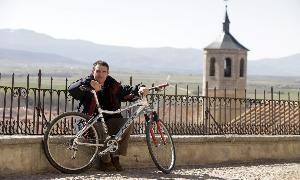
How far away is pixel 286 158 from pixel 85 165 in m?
5.10

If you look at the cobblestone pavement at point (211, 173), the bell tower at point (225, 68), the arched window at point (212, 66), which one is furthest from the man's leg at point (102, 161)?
the arched window at point (212, 66)

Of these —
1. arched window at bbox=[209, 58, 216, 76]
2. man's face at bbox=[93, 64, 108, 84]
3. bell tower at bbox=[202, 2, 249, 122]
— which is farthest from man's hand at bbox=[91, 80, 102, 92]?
arched window at bbox=[209, 58, 216, 76]

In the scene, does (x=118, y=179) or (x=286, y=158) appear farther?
(x=286, y=158)

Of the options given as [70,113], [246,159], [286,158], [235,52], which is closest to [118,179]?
[70,113]

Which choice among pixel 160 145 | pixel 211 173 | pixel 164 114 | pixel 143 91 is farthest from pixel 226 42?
pixel 143 91

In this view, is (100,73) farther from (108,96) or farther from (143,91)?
(143,91)

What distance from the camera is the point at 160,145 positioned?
8.73 m

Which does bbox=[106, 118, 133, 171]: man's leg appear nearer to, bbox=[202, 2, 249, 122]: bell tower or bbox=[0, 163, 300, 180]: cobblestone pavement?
bbox=[0, 163, 300, 180]: cobblestone pavement

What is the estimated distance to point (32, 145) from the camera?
311 inches

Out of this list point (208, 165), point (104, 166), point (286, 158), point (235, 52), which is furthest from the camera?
point (235, 52)

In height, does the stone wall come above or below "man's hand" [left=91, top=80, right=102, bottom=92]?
below

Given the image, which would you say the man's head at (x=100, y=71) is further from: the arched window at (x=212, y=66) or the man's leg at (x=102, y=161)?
the arched window at (x=212, y=66)

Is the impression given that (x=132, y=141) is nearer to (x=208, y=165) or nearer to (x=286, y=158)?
(x=208, y=165)

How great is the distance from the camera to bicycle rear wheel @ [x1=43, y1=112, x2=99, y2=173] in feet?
25.6
